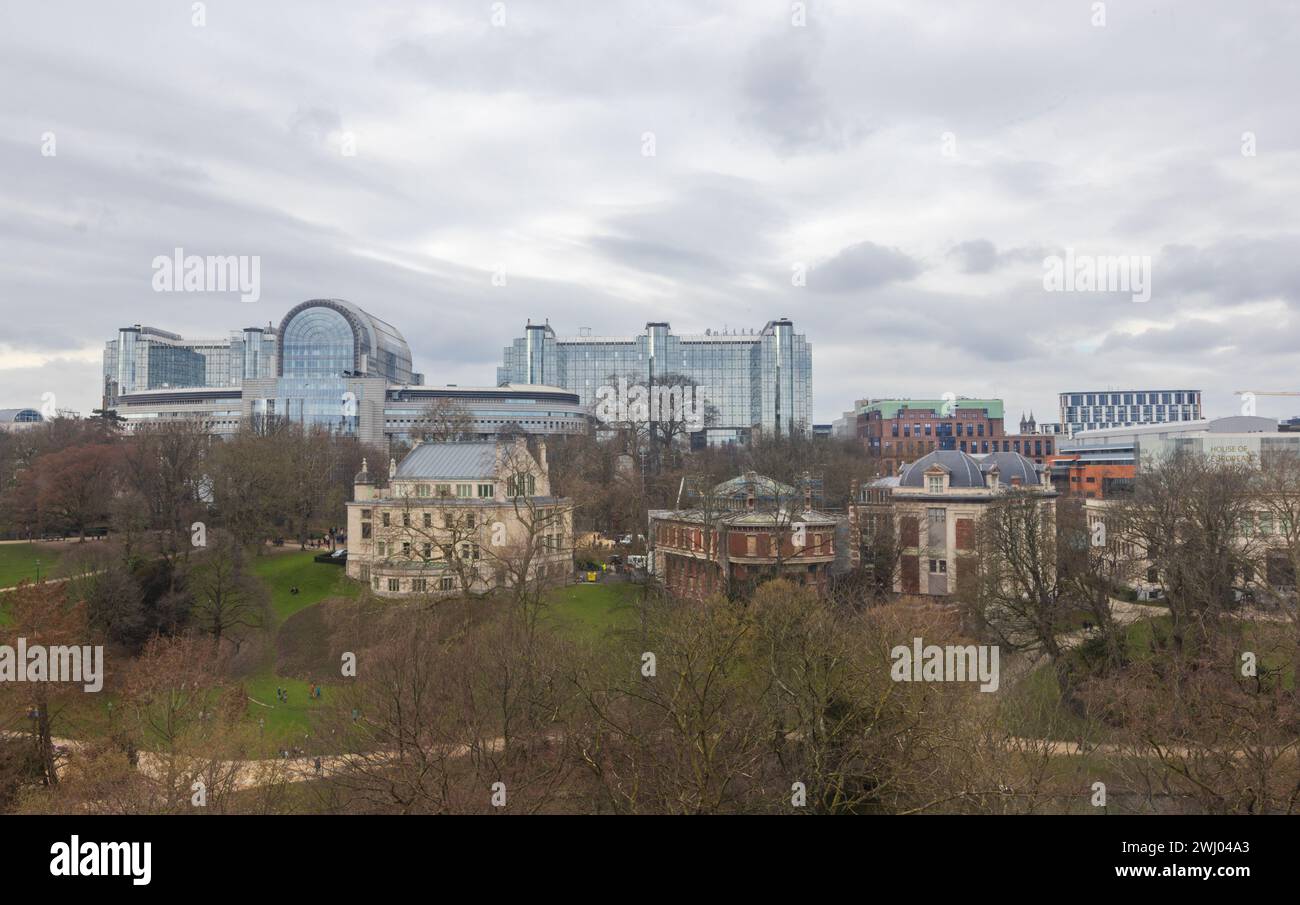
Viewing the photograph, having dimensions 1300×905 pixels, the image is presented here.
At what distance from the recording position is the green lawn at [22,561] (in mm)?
43250

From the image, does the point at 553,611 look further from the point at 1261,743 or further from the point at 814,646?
the point at 1261,743

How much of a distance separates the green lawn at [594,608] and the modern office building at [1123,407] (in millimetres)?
125484

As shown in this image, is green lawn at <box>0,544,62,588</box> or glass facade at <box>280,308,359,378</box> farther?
glass facade at <box>280,308,359,378</box>

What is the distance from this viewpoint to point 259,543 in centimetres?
5012

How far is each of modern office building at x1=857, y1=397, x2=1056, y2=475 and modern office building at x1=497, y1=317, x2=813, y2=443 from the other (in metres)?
38.3

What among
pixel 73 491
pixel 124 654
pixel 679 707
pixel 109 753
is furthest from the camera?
pixel 73 491

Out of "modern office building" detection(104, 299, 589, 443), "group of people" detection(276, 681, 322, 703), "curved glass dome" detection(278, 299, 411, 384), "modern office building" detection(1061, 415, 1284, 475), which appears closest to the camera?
"group of people" detection(276, 681, 322, 703)

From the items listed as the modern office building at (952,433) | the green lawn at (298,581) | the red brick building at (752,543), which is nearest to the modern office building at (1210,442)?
the modern office building at (952,433)

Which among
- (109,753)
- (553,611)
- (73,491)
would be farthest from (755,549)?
(73,491)

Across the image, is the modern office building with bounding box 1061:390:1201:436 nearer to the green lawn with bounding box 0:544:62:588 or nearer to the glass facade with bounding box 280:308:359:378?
the glass facade with bounding box 280:308:359:378

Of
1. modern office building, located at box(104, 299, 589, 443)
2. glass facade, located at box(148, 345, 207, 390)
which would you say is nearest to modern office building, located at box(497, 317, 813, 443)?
modern office building, located at box(104, 299, 589, 443)

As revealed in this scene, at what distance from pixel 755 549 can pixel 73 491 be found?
132ft

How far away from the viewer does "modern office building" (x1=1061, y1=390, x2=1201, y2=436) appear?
144 m

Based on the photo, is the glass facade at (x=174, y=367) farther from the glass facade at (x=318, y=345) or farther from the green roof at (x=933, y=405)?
the green roof at (x=933, y=405)
